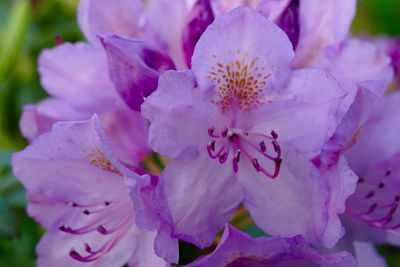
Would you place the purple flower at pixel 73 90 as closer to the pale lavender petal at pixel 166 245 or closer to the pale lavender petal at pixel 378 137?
the pale lavender petal at pixel 166 245

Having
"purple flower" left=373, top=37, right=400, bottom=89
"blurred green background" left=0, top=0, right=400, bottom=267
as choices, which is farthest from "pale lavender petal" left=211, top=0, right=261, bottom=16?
"purple flower" left=373, top=37, right=400, bottom=89

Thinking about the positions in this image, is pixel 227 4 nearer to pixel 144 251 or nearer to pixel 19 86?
pixel 144 251

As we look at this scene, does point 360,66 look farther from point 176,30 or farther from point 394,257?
point 394,257

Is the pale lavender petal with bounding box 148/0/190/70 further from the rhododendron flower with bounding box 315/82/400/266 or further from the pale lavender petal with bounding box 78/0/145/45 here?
the rhododendron flower with bounding box 315/82/400/266

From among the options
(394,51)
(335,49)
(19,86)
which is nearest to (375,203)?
(335,49)

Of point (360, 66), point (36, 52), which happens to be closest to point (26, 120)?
point (360, 66)

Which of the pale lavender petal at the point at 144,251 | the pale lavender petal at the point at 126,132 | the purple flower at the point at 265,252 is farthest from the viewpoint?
the pale lavender petal at the point at 126,132

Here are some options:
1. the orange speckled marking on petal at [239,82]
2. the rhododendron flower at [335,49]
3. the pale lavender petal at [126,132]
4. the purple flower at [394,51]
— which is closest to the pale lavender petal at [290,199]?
the orange speckled marking on petal at [239,82]
